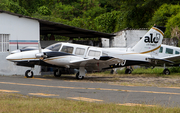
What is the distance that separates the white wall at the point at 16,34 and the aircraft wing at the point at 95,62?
217 inches

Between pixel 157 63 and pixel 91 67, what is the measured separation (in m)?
5.79

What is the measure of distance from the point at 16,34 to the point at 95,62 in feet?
26.0

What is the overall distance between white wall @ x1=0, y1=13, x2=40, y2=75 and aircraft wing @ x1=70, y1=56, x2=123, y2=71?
5.51 m

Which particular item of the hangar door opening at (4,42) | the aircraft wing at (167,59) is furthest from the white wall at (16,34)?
the aircraft wing at (167,59)

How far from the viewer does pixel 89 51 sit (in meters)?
18.6

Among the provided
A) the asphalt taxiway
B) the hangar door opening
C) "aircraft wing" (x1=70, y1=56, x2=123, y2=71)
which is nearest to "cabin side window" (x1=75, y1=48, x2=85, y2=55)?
"aircraft wing" (x1=70, y1=56, x2=123, y2=71)

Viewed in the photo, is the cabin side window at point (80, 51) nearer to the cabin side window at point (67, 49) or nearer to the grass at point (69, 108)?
the cabin side window at point (67, 49)

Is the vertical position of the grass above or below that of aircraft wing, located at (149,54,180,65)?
below

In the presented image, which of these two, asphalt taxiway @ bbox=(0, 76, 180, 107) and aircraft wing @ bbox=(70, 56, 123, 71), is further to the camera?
aircraft wing @ bbox=(70, 56, 123, 71)

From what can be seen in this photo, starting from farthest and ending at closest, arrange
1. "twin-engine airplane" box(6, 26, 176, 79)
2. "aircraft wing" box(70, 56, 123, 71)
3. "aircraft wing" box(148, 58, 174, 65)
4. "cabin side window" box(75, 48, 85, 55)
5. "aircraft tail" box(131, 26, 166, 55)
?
1. "aircraft tail" box(131, 26, 166, 55)
2. "aircraft wing" box(148, 58, 174, 65)
3. "cabin side window" box(75, 48, 85, 55)
4. "twin-engine airplane" box(6, 26, 176, 79)
5. "aircraft wing" box(70, 56, 123, 71)

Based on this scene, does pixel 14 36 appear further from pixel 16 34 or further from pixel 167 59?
pixel 167 59

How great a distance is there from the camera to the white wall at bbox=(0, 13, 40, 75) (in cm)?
2159

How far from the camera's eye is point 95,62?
57.4ft

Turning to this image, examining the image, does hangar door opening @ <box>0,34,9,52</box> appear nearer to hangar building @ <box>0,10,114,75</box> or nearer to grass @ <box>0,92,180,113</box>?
hangar building @ <box>0,10,114,75</box>
